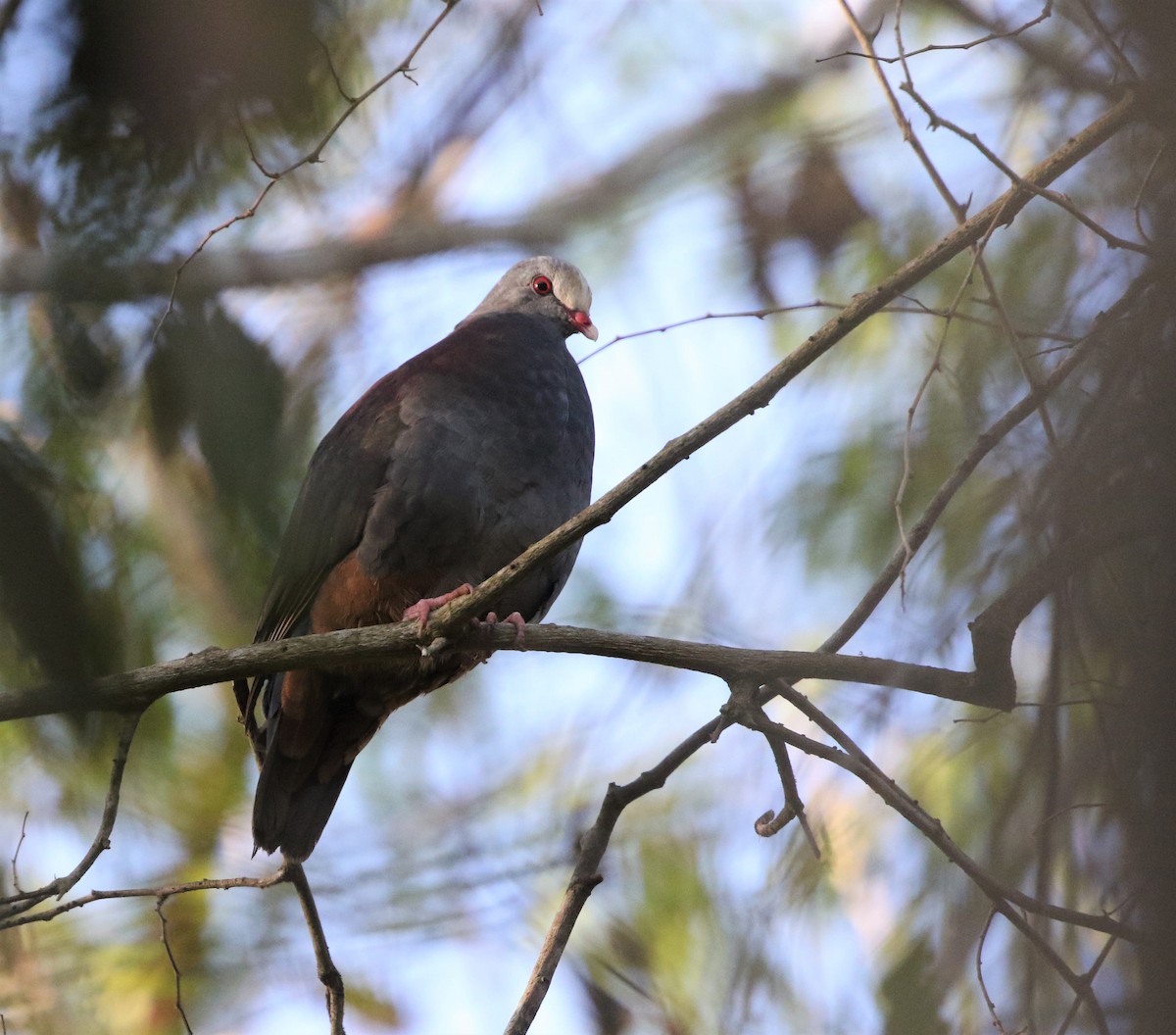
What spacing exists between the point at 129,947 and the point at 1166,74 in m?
3.77

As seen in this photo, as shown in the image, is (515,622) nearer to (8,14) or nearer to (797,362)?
(797,362)

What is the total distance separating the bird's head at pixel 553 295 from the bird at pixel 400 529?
544mm

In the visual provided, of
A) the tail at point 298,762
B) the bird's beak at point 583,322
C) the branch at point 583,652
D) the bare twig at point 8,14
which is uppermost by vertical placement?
the bird's beak at point 583,322

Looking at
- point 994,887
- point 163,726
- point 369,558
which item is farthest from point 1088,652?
point 163,726

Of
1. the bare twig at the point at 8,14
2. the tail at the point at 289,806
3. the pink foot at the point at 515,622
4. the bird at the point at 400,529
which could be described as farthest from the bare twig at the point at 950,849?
the tail at the point at 289,806

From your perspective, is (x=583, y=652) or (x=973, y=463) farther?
(x=583, y=652)

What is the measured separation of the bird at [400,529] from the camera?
305cm

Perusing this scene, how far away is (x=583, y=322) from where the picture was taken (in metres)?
3.95

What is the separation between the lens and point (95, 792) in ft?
7.73

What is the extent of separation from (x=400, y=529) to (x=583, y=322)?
1.18m

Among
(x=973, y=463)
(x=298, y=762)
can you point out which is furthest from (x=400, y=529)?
(x=973, y=463)

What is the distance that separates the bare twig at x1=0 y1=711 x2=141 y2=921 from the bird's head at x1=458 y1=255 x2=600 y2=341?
207 cm

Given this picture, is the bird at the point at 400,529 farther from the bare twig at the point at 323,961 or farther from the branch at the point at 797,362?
the branch at the point at 797,362

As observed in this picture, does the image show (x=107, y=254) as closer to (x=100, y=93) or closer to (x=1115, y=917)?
(x=100, y=93)
